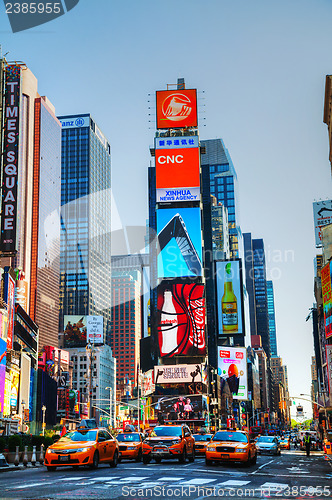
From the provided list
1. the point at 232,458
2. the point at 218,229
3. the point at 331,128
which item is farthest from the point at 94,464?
the point at 218,229

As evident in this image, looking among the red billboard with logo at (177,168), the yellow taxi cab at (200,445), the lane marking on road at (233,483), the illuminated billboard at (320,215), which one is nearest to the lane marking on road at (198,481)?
the lane marking on road at (233,483)

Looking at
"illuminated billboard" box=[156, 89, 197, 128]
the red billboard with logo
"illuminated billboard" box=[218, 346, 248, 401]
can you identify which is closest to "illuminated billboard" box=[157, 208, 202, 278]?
the red billboard with logo

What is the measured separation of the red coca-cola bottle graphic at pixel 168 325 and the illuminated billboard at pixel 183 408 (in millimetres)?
10147

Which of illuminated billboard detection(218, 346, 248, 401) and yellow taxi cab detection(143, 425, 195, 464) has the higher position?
illuminated billboard detection(218, 346, 248, 401)

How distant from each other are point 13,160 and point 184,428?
122 feet

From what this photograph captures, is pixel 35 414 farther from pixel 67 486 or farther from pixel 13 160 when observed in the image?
pixel 67 486

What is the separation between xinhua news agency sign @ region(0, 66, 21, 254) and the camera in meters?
57.8

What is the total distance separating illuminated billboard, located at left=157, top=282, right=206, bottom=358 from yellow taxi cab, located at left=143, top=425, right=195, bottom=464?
93.8 m

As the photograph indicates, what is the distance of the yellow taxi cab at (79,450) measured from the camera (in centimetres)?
2248

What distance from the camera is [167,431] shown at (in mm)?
29078

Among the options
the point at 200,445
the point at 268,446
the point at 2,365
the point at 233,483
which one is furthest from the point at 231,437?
the point at 2,365

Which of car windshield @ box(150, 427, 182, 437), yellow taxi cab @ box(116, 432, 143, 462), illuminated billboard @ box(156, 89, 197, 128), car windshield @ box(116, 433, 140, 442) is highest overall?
illuminated billboard @ box(156, 89, 197, 128)

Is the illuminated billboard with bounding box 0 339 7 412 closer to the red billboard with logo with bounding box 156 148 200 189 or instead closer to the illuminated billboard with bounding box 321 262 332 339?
the illuminated billboard with bounding box 321 262 332 339

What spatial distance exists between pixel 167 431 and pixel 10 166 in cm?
3733
